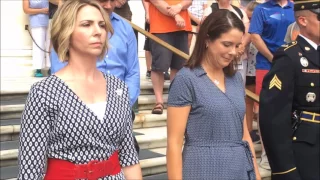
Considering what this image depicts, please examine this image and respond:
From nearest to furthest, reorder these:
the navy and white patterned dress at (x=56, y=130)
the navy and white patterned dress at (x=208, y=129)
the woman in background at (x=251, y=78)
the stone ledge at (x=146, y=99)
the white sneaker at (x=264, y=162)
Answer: the navy and white patterned dress at (x=56, y=130), the navy and white patterned dress at (x=208, y=129), the white sneaker at (x=264, y=162), the woman in background at (x=251, y=78), the stone ledge at (x=146, y=99)

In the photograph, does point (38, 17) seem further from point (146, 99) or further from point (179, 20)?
point (179, 20)

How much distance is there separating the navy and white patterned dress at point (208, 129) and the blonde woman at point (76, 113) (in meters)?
0.43

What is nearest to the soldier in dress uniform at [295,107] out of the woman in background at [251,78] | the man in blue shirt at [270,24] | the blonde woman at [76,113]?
the blonde woman at [76,113]

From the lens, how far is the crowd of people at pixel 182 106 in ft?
6.65

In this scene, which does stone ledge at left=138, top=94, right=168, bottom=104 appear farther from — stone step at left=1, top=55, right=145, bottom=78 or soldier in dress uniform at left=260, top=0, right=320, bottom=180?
soldier in dress uniform at left=260, top=0, right=320, bottom=180

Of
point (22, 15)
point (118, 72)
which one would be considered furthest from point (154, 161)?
point (22, 15)

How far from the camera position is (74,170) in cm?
203

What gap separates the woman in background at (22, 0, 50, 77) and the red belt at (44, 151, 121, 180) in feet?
16.3

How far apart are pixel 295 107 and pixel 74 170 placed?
4.05 ft

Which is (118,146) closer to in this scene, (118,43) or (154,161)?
(118,43)

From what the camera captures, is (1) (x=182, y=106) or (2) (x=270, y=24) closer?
(1) (x=182, y=106)

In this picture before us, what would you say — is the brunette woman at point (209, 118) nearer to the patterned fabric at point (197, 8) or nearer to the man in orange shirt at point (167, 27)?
the man in orange shirt at point (167, 27)

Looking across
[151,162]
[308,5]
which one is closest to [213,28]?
[308,5]

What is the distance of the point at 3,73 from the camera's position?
A: 7.29 meters
